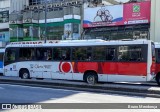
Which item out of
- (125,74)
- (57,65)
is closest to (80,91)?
(125,74)

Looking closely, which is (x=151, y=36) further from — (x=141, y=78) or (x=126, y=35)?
(x=141, y=78)

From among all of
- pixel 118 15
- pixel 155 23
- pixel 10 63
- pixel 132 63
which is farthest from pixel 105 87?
pixel 118 15

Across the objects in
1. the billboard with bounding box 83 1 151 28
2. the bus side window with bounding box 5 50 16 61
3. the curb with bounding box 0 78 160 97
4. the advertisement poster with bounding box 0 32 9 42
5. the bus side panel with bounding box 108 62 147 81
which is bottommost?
the curb with bounding box 0 78 160 97

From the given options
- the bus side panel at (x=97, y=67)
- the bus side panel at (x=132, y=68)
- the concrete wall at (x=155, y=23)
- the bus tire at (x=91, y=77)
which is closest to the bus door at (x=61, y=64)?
the bus side panel at (x=97, y=67)

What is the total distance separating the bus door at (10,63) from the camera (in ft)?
78.9

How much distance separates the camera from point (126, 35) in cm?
3675

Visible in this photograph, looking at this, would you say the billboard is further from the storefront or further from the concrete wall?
the concrete wall

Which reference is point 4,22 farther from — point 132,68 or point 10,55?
point 132,68

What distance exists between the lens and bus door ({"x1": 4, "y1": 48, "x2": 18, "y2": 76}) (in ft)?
78.9

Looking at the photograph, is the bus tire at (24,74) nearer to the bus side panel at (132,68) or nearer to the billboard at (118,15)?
the bus side panel at (132,68)

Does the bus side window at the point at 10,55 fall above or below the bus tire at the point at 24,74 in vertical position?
above

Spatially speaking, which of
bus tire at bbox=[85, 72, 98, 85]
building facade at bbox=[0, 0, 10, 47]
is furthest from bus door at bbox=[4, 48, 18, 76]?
building facade at bbox=[0, 0, 10, 47]

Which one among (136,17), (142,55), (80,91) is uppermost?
(136,17)

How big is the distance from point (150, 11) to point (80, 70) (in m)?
17.3
